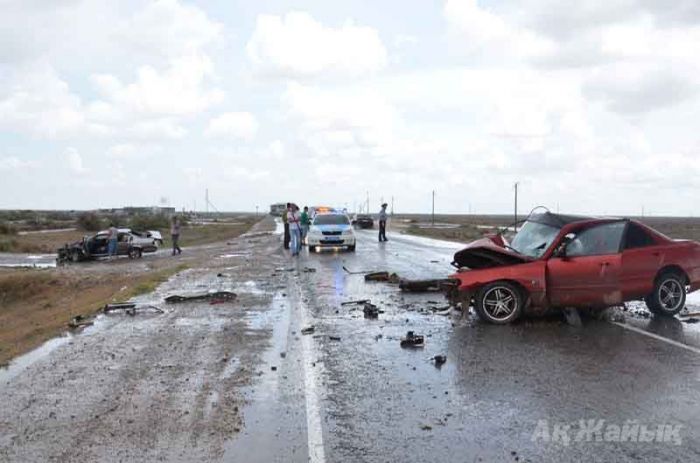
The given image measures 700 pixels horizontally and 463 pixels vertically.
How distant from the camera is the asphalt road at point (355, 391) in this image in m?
5.10

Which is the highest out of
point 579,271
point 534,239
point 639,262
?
point 534,239

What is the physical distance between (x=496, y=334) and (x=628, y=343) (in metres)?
1.74

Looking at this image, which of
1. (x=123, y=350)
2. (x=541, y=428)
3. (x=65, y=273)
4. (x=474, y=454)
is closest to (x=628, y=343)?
(x=541, y=428)

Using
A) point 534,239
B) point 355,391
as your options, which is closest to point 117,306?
point 355,391

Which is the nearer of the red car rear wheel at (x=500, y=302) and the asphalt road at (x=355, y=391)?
the asphalt road at (x=355, y=391)

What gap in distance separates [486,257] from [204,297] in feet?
19.5

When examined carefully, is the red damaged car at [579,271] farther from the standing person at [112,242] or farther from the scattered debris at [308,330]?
the standing person at [112,242]

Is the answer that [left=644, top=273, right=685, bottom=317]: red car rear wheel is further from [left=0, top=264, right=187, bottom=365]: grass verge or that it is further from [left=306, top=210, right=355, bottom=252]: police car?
[left=306, top=210, right=355, bottom=252]: police car

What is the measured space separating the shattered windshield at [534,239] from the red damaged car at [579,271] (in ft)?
0.08

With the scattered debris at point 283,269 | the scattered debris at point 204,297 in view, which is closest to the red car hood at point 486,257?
the scattered debris at point 204,297

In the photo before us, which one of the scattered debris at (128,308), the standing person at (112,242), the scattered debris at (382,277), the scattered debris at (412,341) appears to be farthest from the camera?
the standing person at (112,242)

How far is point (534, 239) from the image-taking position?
11.2m

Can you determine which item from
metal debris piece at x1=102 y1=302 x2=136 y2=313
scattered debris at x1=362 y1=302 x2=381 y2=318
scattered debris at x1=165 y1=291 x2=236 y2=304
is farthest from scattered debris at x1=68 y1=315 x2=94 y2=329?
scattered debris at x1=362 y1=302 x2=381 y2=318

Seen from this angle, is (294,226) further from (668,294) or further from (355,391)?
(355,391)
